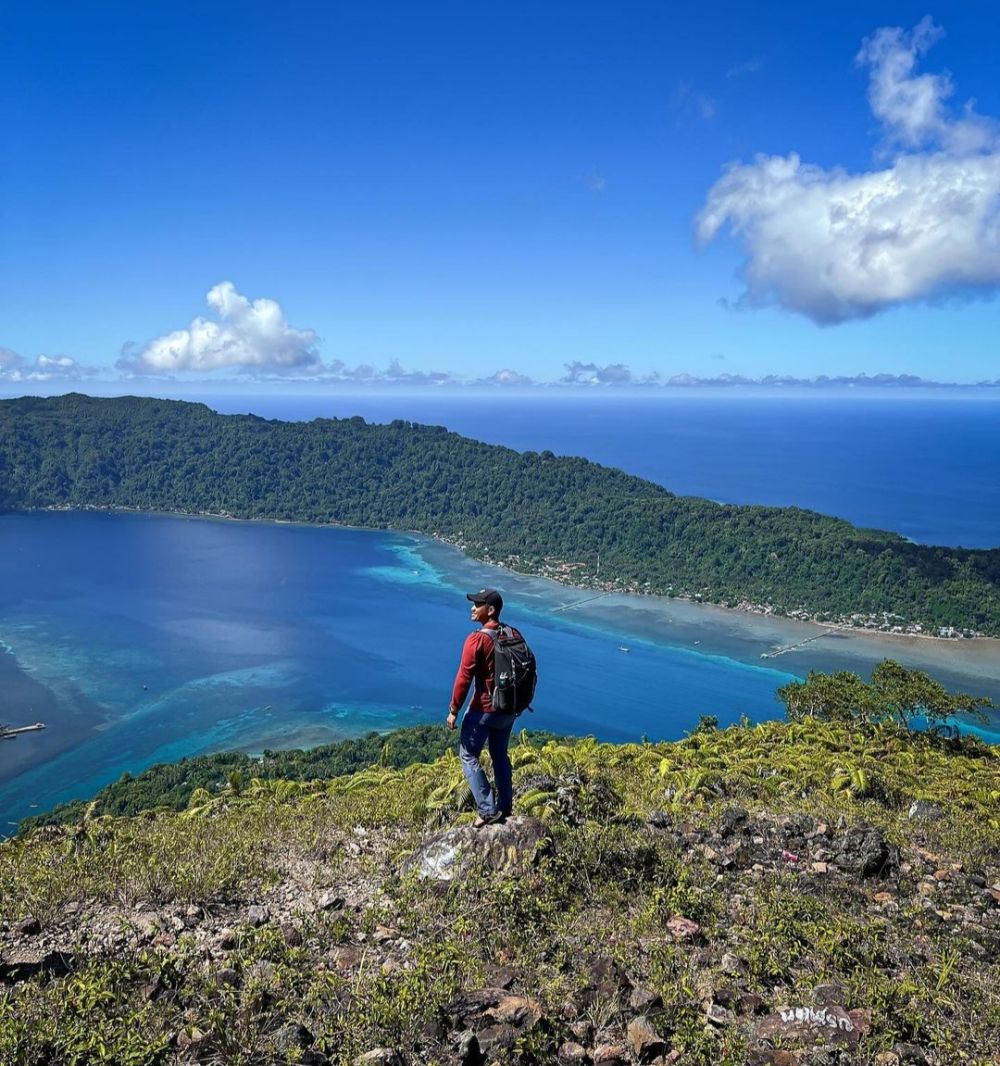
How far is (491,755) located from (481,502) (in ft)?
334

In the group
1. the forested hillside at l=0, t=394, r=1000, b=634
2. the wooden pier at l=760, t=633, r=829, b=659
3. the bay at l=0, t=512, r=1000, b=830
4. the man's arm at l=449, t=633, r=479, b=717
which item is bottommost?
the bay at l=0, t=512, r=1000, b=830

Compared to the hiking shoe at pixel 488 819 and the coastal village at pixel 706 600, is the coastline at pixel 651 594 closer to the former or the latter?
the coastal village at pixel 706 600

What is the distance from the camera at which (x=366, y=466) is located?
4850 inches

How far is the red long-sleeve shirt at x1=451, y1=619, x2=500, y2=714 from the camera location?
5172 millimetres

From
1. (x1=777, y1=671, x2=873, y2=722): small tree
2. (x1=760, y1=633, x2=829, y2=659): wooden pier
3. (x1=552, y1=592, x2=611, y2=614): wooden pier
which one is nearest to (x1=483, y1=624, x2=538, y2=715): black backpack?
(x1=777, y1=671, x2=873, y2=722): small tree

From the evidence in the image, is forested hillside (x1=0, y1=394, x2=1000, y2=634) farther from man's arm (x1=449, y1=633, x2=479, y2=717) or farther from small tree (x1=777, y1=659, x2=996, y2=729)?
man's arm (x1=449, y1=633, x2=479, y2=717)

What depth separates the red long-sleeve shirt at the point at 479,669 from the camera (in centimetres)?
517

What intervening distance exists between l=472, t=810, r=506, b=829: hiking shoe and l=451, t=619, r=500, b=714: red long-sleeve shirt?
840 millimetres

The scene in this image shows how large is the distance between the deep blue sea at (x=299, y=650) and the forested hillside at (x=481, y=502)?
20.0ft

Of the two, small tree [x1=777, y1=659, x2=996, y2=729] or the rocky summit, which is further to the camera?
small tree [x1=777, y1=659, x2=996, y2=729]

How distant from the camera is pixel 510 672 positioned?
518 centimetres

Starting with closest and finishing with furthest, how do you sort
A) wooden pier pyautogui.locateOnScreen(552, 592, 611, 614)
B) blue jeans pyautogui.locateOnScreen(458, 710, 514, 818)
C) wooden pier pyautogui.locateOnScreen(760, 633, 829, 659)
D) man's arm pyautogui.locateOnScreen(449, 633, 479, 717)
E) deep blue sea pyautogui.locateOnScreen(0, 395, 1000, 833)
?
1. man's arm pyautogui.locateOnScreen(449, 633, 479, 717)
2. blue jeans pyautogui.locateOnScreen(458, 710, 514, 818)
3. deep blue sea pyautogui.locateOnScreen(0, 395, 1000, 833)
4. wooden pier pyautogui.locateOnScreen(760, 633, 829, 659)
5. wooden pier pyautogui.locateOnScreen(552, 592, 611, 614)

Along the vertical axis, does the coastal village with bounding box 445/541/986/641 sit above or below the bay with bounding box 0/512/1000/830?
above

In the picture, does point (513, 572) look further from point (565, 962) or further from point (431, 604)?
point (565, 962)
